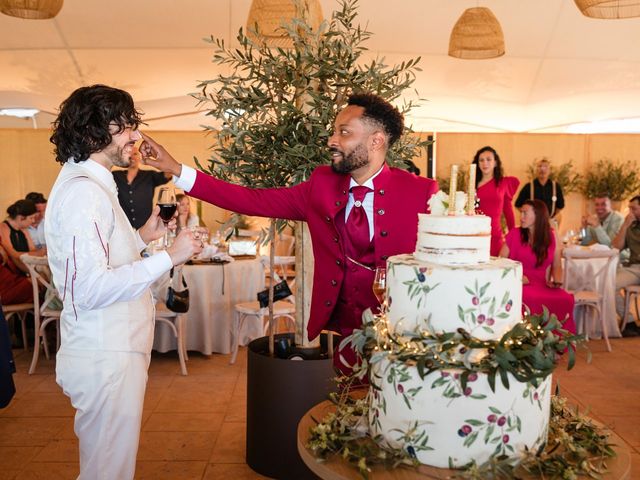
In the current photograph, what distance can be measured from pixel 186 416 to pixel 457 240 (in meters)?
3.36

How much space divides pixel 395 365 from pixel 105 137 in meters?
1.24

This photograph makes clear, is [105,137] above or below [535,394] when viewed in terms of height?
above

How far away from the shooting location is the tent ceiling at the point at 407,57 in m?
11.1

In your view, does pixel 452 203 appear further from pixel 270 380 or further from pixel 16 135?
pixel 16 135

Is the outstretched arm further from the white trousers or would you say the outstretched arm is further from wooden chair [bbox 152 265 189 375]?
wooden chair [bbox 152 265 189 375]

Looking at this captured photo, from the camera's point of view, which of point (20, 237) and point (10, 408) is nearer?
point (10, 408)

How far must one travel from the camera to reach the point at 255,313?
19.4 ft

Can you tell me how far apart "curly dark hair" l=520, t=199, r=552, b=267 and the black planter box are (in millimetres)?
2998

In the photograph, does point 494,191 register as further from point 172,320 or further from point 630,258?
point 172,320

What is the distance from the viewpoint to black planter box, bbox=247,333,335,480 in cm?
347

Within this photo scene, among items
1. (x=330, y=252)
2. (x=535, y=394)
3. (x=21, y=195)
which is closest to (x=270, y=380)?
(x=330, y=252)

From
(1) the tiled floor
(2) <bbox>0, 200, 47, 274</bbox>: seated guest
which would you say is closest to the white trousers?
(1) the tiled floor

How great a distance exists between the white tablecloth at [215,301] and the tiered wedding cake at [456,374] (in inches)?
171

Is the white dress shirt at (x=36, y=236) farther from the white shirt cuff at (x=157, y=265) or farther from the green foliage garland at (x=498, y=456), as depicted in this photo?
the green foliage garland at (x=498, y=456)
